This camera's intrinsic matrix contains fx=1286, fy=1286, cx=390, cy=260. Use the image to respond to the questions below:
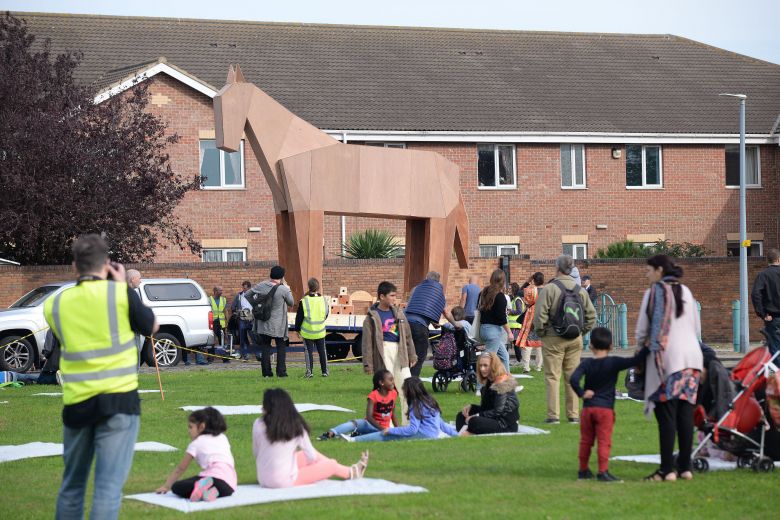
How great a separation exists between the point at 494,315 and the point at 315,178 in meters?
6.51

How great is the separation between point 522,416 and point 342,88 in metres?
25.8

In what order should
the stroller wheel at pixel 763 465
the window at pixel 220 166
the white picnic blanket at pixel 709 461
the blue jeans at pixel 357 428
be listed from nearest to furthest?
the stroller wheel at pixel 763 465, the white picnic blanket at pixel 709 461, the blue jeans at pixel 357 428, the window at pixel 220 166

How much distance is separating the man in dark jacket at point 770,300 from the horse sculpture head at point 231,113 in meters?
9.37

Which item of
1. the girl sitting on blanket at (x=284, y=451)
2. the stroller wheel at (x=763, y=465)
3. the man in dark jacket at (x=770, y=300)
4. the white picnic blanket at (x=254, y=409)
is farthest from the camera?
the man in dark jacket at (x=770, y=300)

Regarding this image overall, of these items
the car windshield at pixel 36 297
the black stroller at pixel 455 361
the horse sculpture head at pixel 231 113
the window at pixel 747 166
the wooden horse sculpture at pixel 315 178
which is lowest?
the black stroller at pixel 455 361

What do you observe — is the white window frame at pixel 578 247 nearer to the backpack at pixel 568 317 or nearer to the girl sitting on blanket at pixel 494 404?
the backpack at pixel 568 317

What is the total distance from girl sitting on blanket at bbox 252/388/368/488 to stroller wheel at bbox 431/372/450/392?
869 centimetres

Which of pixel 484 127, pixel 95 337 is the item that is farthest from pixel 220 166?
pixel 95 337

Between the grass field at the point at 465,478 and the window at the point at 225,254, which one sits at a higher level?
the window at the point at 225,254

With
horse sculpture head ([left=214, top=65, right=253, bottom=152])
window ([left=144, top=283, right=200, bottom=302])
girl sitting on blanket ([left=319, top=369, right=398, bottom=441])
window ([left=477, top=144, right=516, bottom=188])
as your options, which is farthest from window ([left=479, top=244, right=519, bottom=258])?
girl sitting on blanket ([left=319, top=369, right=398, bottom=441])

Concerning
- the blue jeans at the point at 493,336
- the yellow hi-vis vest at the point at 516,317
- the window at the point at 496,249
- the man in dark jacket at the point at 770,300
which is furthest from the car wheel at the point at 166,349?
the window at the point at 496,249

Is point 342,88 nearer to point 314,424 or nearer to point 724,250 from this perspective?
point 724,250

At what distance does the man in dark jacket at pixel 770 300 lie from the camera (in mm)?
18828

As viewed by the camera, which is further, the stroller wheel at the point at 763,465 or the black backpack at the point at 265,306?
the black backpack at the point at 265,306
